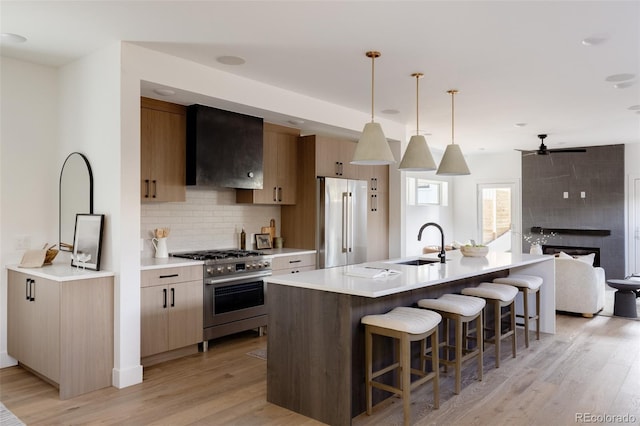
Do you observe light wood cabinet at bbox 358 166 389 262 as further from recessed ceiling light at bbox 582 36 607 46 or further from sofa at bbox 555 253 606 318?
Answer: recessed ceiling light at bbox 582 36 607 46

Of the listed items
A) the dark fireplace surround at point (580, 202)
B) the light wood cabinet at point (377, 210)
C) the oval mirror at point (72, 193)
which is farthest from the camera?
the dark fireplace surround at point (580, 202)

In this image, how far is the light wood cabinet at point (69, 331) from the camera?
3.29 metres

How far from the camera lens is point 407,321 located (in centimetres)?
281

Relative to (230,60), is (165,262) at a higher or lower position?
lower

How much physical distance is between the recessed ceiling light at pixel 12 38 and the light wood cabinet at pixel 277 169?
253 cm

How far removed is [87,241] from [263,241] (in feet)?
7.42

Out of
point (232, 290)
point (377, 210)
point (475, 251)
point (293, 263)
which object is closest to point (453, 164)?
point (475, 251)

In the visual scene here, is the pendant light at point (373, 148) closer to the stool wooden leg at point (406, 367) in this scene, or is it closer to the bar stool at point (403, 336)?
the bar stool at point (403, 336)

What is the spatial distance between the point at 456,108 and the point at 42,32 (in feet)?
14.1

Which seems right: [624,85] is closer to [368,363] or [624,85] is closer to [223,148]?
[368,363]

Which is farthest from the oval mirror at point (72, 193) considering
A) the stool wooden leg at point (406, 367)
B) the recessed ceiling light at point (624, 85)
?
the recessed ceiling light at point (624, 85)

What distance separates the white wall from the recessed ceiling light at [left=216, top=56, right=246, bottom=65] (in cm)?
158

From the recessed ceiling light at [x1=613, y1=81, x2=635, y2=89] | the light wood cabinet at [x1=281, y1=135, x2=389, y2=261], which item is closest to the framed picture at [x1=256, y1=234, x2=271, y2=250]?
the light wood cabinet at [x1=281, y1=135, x2=389, y2=261]

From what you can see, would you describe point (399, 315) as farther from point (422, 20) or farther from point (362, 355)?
point (422, 20)
